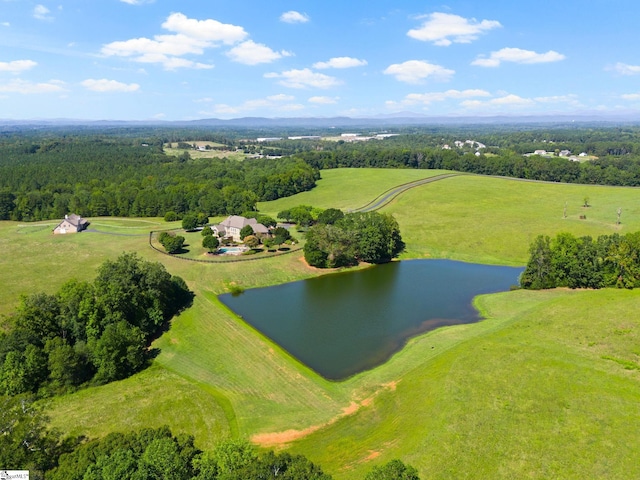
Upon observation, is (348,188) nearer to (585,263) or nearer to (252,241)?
(252,241)

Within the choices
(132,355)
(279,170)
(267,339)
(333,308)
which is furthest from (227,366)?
(279,170)

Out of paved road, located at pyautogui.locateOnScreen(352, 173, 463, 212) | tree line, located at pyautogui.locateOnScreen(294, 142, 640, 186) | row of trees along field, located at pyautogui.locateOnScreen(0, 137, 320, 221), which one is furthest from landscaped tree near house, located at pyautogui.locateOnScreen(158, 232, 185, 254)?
tree line, located at pyautogui.locateOnScreen(294, 142, 640, 186)

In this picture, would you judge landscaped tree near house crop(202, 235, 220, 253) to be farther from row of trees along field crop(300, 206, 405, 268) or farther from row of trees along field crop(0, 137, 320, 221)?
row of trees along field crop(0, 137, 320, 221)

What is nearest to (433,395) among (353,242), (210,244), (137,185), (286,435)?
(286,435)

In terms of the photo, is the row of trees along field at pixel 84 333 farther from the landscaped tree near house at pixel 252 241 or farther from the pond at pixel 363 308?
the landscaped tree near house at pixel 252 241

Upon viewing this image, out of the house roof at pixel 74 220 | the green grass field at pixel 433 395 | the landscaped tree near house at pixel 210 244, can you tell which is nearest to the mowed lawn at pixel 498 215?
the green grass field at pixel 433 395

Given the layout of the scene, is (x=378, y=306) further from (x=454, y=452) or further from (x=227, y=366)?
(x=454, y=452)
